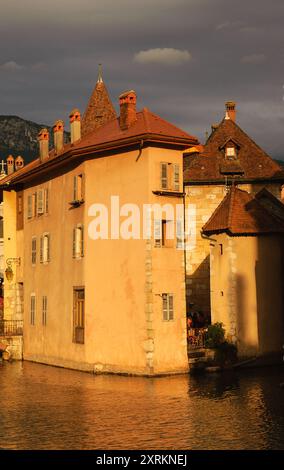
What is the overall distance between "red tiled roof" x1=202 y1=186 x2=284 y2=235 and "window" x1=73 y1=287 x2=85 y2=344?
6.90 metres

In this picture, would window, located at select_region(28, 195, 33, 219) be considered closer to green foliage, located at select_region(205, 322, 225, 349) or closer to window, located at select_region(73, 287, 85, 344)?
window, located at select_region(73, 287, 85, 344)

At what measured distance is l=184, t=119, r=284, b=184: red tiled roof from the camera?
4556 cm

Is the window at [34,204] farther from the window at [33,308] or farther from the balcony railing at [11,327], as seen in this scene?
the balcony railing at [11,327]

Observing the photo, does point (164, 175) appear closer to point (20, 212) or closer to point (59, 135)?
point (59, 135)

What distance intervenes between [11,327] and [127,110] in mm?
15466

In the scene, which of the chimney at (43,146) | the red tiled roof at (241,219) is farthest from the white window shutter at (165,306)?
the chimney at (43,146)

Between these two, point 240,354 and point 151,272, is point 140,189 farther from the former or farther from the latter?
point 240,354

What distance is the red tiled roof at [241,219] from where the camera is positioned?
36000 mm

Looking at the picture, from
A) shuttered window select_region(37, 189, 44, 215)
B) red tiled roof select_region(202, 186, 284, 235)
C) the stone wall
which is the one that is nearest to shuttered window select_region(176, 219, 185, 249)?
red tiled roof select_region(202, 186, 284, 235)

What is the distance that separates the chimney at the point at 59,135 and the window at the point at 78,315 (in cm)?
845

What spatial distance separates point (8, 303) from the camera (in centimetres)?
4450

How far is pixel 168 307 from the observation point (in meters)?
32.3

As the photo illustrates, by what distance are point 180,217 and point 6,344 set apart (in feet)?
44.0
